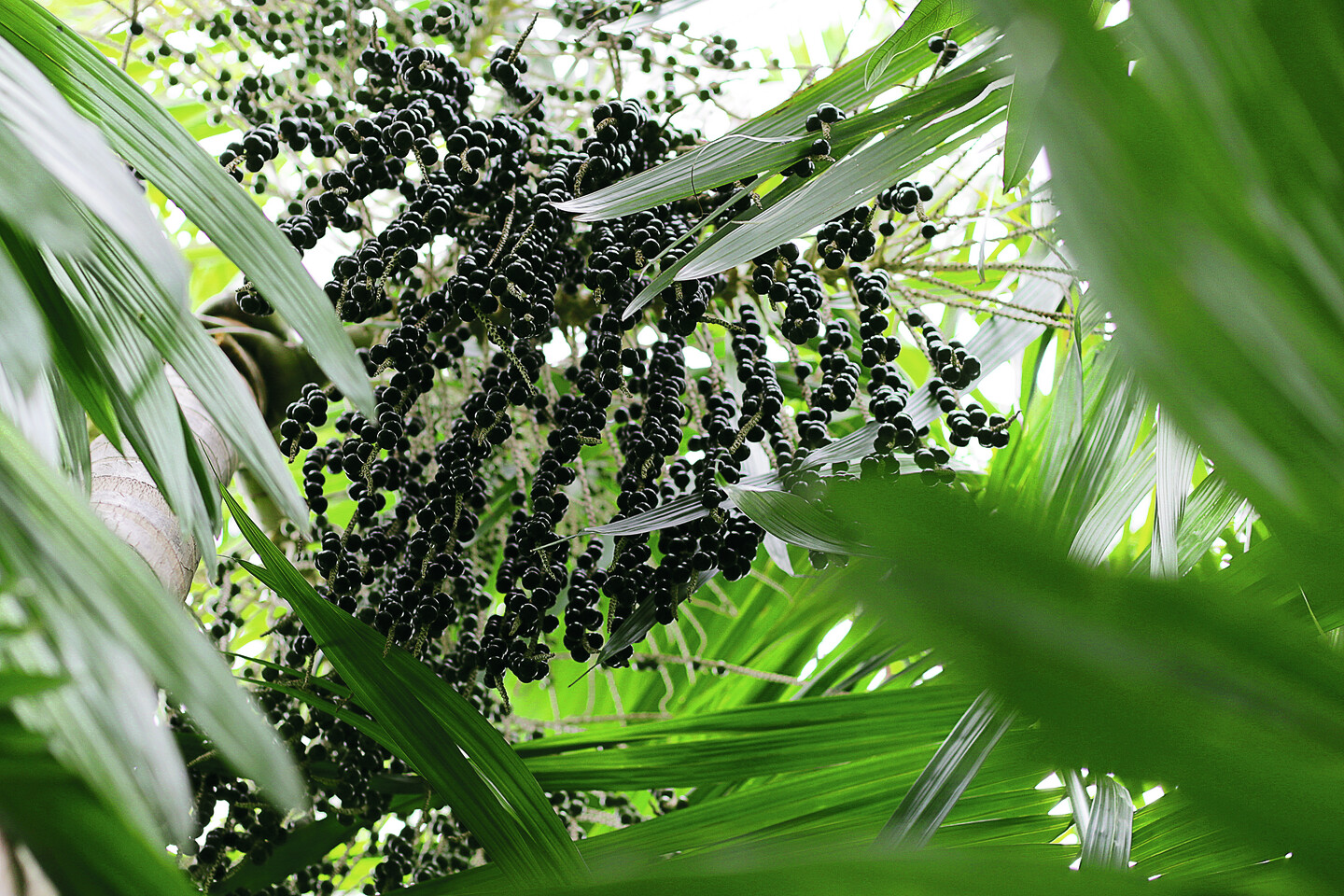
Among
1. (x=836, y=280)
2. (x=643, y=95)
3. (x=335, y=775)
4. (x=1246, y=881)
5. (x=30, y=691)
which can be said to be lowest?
(x=1246, y=881)

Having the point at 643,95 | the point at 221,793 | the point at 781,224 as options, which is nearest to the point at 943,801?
the point at 781,224

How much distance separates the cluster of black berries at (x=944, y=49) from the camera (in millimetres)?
782

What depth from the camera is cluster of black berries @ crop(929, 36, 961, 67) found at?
0.78 metres

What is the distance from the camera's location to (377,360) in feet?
2.42

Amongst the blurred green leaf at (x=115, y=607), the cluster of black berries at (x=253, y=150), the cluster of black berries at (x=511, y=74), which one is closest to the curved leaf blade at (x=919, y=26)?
the cluster of black berries at (x=511, y=74)

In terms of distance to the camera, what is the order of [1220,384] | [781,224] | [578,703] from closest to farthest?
[1220,384] < [781,224] < [578,703]

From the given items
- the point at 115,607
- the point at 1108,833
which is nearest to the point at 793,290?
the point at 1108,833

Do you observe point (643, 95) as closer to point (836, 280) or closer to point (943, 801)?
point (836, 280)

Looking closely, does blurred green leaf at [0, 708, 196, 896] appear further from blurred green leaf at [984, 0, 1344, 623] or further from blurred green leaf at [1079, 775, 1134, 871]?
blurred green leaf at [1079, 775, 1134, 871]

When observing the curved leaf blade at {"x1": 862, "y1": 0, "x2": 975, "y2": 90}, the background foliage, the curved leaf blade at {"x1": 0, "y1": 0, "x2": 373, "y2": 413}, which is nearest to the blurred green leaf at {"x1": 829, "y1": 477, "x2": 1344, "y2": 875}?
the background foliage

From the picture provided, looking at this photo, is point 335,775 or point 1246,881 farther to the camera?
point 335,775

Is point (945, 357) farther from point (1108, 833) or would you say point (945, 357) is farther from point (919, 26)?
point (1108, 833)

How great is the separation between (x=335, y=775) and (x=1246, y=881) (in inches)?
35.0

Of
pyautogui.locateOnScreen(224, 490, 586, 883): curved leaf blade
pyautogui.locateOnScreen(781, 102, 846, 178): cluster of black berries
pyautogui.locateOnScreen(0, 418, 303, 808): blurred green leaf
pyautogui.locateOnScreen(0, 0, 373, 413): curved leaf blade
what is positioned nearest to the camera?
pyautogui.locateOnScreen(0, 418, 303, 808): blurred green leaf
